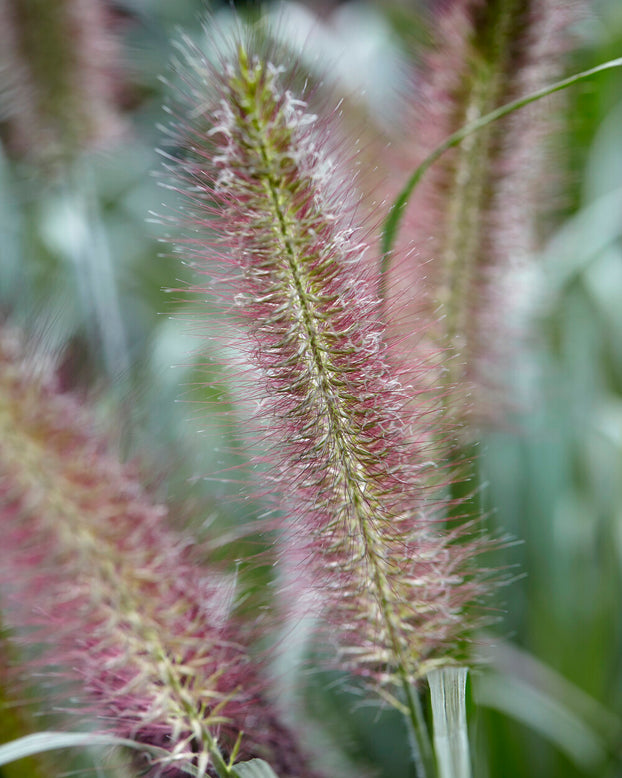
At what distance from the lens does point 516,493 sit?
3.64ft

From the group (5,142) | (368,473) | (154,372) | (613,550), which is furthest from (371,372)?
(5,142)

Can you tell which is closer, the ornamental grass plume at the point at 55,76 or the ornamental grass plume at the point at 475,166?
the ornamental grass plume at the point at 475,166

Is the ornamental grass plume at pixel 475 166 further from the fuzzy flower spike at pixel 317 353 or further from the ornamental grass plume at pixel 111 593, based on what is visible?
the ornamental grass plume at pixel 111 593

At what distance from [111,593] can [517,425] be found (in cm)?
66

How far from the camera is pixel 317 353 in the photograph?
0.43 meters

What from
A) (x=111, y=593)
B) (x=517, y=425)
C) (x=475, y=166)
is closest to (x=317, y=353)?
(x=111, y=593)

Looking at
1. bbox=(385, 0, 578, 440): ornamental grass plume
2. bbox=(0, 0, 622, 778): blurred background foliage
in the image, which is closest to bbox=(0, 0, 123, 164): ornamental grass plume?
bbox=(0, 0, 622, 778): blurred background foliage

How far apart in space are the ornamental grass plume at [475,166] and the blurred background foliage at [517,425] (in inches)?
3.6

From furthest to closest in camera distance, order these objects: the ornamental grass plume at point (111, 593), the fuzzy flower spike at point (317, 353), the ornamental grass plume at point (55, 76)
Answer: the ornamental grass plume at point (55, 76), the ornamental grass plume at point (111, 593), the fuzzy flower spike at point (317, 353)

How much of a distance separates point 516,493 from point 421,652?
625 millimetres

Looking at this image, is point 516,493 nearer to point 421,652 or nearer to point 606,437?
point 606,437

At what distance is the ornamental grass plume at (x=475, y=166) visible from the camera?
624 mm

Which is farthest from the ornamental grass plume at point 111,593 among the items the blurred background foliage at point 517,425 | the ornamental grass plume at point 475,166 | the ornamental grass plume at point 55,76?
the ornamental grass plume at point 55,76

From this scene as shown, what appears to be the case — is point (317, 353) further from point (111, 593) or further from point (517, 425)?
point (517, 425)
